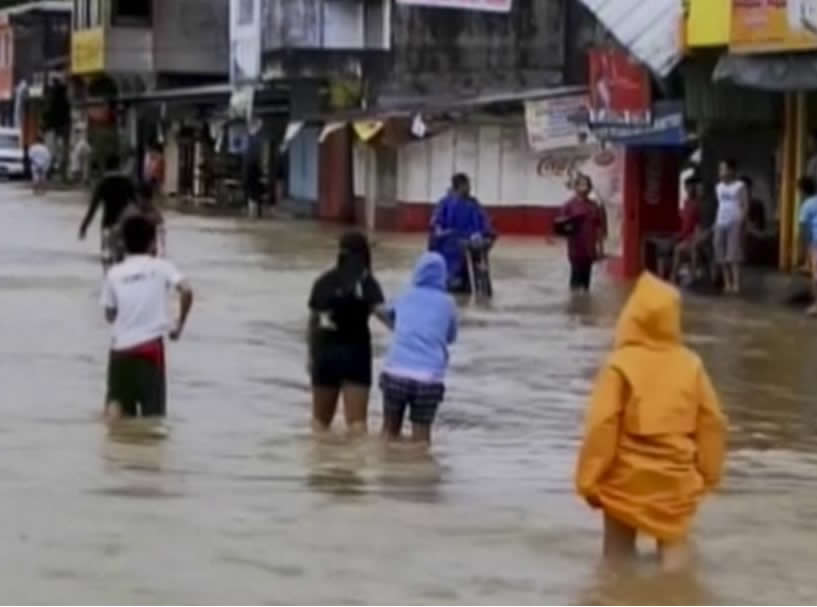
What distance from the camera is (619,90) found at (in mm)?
33812

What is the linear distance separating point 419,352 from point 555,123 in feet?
105

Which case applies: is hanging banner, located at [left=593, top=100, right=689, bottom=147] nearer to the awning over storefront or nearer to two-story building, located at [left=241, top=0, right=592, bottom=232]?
the awning over storefront

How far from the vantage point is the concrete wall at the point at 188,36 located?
7256 cm

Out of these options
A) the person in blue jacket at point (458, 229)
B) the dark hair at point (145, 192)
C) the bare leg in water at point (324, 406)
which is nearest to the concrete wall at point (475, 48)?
the person in blue jacket at point (458, 229)

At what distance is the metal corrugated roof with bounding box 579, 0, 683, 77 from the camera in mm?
31000

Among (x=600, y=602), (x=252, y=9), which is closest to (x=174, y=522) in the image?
(x=600, y=602)

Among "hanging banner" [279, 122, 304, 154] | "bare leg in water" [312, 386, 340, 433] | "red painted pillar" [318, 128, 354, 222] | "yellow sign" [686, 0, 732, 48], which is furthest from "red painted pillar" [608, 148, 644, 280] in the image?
"hanging banner" [279, 122, 304, 154]

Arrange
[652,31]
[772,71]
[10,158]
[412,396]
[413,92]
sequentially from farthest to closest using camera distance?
[10,158], [413,92], [652,31], [772,71], [412,396]

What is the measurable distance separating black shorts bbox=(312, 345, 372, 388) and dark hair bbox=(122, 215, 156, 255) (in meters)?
1.21

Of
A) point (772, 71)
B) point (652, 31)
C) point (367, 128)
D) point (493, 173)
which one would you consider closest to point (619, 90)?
point (652, 31)

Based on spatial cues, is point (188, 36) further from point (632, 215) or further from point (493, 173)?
point (632, 215)

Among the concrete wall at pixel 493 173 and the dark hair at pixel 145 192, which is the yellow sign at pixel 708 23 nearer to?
the dark hair at pixel 145 192

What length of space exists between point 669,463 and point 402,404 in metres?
4.62

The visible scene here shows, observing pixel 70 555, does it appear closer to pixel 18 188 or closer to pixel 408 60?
pixel 408 60
